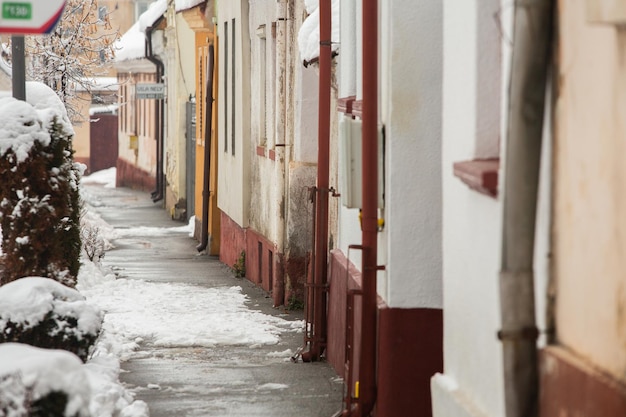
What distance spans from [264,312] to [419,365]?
20.7 ft

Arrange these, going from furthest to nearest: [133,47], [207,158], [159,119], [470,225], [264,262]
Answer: [133,47], [159,119], [207,158], [264,262], [470,225]

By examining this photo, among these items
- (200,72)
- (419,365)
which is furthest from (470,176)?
(200,72)

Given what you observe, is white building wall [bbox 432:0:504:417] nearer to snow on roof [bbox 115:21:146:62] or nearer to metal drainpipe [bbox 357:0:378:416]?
metal drainpipe [bbox 357:0:378:416]

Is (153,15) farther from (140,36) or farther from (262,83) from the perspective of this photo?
(262,83)

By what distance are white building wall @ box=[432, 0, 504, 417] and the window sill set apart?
6 centimetres

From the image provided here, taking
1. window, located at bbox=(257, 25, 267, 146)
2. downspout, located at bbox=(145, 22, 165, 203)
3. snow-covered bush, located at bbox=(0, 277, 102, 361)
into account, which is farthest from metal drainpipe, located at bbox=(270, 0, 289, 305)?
downspout, located at bbox=(145, 22, 165, 203)

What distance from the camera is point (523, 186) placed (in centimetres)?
490

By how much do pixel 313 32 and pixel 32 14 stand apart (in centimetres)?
553

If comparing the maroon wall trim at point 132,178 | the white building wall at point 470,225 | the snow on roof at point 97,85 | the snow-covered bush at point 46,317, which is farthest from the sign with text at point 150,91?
the white building wall at point 470,225

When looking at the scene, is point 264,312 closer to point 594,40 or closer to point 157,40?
point 594,40

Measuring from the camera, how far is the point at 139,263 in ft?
67.5

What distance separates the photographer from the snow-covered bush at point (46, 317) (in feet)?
27.5

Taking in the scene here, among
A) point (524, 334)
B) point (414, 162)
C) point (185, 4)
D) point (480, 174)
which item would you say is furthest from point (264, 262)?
point (524, 334)

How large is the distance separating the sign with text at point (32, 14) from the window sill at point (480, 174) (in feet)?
6.17
